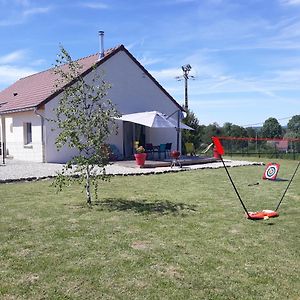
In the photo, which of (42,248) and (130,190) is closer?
(42,248)

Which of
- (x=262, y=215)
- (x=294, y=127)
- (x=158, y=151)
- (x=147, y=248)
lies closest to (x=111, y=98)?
(x=158, y=151)

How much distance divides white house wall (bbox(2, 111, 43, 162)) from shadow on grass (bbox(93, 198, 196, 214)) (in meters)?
11.8

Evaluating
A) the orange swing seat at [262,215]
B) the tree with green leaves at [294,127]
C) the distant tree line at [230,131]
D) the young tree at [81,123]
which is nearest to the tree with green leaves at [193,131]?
the distant tree line at [230,131]

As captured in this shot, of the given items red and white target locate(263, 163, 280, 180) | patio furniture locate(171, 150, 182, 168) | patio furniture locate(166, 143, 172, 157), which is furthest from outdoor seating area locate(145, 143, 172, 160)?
red and white target locate(263, 163, 280, 180)

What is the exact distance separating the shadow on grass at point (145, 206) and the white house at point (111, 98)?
37.7ft

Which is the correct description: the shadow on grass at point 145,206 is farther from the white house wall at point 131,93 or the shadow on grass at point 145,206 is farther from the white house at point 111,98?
the white house wall at point 131,93

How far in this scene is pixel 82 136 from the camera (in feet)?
29.6

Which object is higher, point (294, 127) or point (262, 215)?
point (294, 127)

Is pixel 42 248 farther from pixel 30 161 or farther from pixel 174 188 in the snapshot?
pixel 30 161

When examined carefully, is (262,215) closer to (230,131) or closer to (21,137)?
(21,137)

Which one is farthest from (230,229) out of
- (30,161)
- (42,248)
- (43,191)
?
(30,161)

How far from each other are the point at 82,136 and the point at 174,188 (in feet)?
13.0

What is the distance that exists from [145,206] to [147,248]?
317 centimetres

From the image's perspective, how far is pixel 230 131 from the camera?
37438 mm
